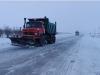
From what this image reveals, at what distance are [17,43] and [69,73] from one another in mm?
15403

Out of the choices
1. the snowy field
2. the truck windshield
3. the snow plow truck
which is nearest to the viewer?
the snowy field

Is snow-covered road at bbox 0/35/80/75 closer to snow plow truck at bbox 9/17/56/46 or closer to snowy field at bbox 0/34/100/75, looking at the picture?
snowy field at bbox 0/34/100/75

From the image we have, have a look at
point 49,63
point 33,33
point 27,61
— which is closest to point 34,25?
point 33,33

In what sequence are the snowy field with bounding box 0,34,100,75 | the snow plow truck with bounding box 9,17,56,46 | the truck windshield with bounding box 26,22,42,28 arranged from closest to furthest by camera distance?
the snowy field with bounding box 0,34,100,75, the snow plow truck with bounding box 9,17,56,46, the truck windshield with bounding box 26,22,42,28

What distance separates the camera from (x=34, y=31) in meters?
26.5

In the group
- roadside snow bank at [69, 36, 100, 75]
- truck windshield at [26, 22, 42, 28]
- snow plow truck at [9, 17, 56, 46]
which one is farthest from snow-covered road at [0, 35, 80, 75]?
truck windshield at [26, 22, 42, 28]

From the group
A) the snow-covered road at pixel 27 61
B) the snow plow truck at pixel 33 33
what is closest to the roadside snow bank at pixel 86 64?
the snow-covered road at pixel 27 61

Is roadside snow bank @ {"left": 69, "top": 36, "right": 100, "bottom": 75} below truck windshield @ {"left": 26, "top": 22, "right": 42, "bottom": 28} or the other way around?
below

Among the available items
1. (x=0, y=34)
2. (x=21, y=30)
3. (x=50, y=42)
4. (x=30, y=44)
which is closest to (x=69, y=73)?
(x=30, y=44)

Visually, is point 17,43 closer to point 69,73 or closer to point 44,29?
point 44,29

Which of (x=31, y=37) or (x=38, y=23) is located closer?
(x=31, y=37)

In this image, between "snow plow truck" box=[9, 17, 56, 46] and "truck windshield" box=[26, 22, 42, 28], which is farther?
"truck windshield" box=[26, 22, 42, 28]

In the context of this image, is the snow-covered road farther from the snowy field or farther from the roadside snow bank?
the roadside snow bank

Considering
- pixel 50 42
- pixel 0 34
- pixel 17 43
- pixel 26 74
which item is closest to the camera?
pixel 26 74
